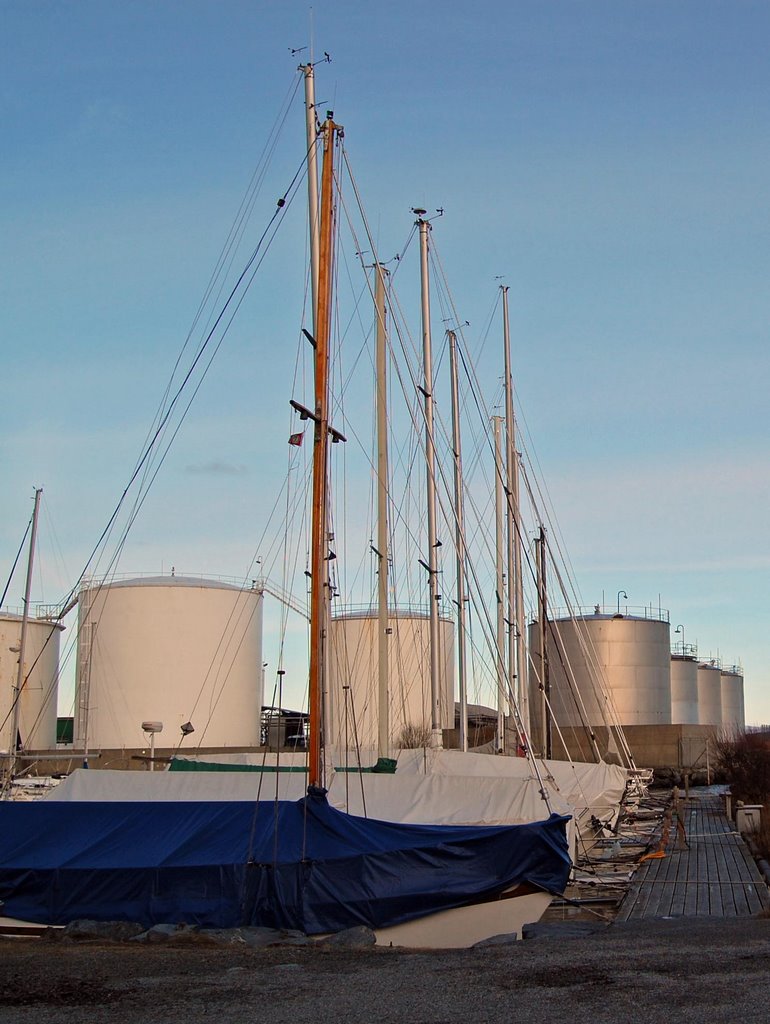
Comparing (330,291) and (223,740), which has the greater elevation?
(330,291)

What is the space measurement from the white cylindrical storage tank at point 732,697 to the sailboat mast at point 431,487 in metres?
67.4

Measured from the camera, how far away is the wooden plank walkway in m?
17.7

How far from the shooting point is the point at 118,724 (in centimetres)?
5262

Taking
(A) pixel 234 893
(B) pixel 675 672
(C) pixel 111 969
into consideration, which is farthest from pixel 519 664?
(B) pixel 675 672

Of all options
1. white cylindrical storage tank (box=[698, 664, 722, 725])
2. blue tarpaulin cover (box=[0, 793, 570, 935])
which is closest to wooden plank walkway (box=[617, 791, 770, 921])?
blue tarpaulin cover (box=[0, 793, 570, 935])

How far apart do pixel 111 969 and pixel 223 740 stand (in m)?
43.2

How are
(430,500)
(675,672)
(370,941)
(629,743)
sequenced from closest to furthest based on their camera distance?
(370,941)
(430,500)
(629,743)
(675,672)

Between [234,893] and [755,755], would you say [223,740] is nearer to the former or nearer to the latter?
[755,755]

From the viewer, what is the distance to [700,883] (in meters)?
20.5

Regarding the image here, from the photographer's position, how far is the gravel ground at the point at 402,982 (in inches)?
392

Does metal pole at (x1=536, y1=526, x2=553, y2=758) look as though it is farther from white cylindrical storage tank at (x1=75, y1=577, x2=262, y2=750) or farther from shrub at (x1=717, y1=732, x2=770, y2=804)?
white cylindrical storage tank at (x1=75, y1=577, x2=262, y2=750)

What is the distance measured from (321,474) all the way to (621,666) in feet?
165

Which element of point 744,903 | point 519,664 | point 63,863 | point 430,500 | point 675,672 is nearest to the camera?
point 63,863

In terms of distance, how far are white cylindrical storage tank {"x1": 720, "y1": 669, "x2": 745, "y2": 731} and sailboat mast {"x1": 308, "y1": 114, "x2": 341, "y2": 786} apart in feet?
265
